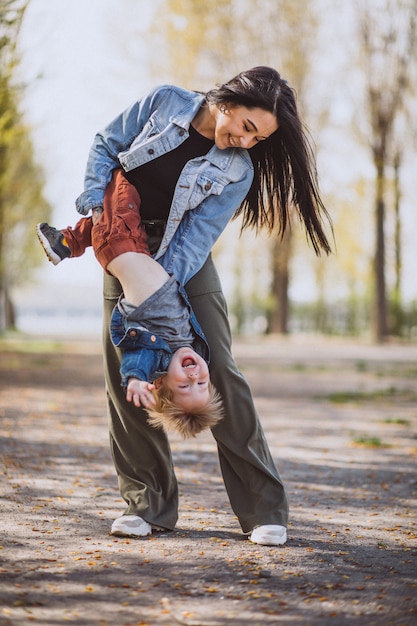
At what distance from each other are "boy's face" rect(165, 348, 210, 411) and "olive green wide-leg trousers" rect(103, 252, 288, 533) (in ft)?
0.84

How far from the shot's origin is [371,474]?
5.74 m

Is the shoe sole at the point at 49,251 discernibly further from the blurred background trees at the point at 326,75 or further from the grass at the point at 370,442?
the blurred background trees at the point at 326,75

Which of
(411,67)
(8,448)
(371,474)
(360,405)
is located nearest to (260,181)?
(371,474)

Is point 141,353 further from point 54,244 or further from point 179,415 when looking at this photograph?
point 54,244

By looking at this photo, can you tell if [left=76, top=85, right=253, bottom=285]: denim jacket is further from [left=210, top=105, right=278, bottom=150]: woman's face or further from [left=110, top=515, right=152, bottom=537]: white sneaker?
[left=110, top=515, right=152, bottom=537]: white sneaker

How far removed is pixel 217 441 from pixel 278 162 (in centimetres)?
132

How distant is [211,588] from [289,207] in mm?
1794

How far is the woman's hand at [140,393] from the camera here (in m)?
3.07

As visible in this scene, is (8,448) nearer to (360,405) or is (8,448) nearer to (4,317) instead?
(360,405)

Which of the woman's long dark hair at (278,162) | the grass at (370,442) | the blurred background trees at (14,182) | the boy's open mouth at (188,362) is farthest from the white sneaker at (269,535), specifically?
the blurred background trees at (14,182)

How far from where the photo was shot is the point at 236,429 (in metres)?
3.58

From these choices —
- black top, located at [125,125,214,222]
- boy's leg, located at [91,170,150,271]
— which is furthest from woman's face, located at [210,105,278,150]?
boy's leg, located at [91,170,150,271]

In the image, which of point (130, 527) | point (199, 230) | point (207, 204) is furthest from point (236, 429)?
point (207, 204)

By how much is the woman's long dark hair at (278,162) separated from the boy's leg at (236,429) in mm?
435
